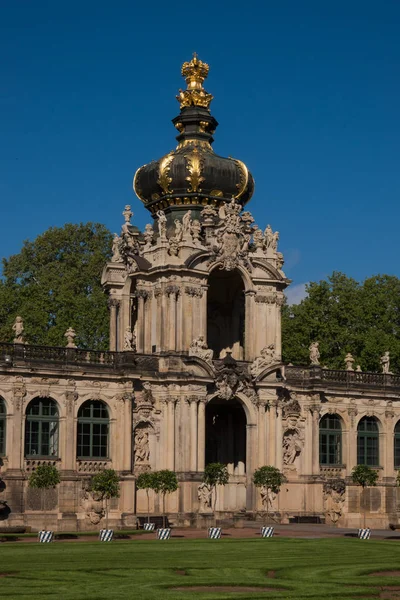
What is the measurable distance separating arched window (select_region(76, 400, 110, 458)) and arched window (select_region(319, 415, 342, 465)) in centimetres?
1461

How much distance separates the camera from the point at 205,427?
71.3 metres

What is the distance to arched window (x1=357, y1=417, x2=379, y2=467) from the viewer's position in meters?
74.8

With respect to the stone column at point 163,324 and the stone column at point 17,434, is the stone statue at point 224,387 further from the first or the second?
the stone column at point 17,434

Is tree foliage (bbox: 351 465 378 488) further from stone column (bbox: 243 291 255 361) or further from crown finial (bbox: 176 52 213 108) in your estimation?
crown finial (bbox: 176 52 213 108)

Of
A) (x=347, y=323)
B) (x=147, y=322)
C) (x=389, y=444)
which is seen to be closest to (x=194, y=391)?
(x=147, y=322)

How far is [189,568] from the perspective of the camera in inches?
1547

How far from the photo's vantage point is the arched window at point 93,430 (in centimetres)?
6397

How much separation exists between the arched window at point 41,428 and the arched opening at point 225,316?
13.9m

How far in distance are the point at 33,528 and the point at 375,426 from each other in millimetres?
24958

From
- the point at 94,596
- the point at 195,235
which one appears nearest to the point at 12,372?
the point at 195,235

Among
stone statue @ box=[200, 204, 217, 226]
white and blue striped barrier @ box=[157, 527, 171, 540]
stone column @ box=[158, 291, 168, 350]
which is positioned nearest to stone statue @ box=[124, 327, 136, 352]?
stone column @ box=[158, 291, 168, 350]

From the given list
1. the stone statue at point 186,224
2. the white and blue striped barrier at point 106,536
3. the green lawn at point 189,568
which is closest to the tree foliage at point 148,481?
the white and blue striped barrier at point 106,536

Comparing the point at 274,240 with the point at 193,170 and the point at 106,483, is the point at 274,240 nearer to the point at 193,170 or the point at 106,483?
the point at 193,170

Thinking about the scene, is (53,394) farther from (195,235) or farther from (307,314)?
(307,314)
